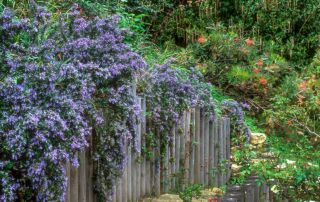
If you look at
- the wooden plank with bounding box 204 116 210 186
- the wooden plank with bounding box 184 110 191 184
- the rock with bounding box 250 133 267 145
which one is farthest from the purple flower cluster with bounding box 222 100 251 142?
the wooden plank with bounding box 184 110 191 184

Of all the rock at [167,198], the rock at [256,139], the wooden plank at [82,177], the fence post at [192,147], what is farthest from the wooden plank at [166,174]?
the rock at [256,139]

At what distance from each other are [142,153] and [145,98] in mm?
559

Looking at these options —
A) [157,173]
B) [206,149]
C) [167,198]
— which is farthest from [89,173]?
[206,149]

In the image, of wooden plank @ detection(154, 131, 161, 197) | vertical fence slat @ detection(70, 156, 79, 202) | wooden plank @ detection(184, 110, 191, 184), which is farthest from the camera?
wooden plank @ detection(184, 110, 191, 184)

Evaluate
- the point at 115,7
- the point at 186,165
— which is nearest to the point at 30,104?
the point at 186,165

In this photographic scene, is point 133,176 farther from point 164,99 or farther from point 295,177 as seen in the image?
point 295,177

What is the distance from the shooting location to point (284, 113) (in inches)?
406

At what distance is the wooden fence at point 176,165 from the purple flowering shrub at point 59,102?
301mm

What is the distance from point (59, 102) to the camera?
171 inches

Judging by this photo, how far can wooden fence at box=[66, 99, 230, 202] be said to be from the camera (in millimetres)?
5117

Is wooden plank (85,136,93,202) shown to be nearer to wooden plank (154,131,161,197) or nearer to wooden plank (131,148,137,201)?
wooden plank (131,148,137,201)

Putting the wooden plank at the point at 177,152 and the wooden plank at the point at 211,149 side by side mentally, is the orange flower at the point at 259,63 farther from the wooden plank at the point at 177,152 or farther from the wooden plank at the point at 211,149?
the wooden plank at the point at 177,152

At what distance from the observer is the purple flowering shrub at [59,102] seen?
4.06 metres

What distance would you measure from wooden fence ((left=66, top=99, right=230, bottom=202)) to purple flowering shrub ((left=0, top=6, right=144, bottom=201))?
0.30 meters
